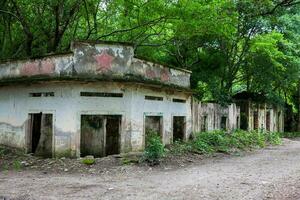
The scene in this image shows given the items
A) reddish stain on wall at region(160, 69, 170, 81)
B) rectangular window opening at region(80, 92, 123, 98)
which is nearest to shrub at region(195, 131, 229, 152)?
reddish stain on wall at region(160, 69, 170, 81)

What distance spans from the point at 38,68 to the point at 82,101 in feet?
7.36

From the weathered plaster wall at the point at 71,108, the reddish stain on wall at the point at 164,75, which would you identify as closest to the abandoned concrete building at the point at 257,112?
the reddish stain on wall at the point at 164,75

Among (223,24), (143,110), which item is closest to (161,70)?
(143,110)

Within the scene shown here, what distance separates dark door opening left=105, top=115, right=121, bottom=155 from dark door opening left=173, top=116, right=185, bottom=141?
443 centimetres

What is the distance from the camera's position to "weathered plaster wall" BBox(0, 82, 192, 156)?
14117 millimetres

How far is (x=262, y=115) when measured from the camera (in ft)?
104

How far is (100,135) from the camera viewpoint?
1466cm

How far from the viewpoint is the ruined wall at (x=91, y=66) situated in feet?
46.4

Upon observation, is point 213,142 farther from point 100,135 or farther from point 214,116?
point 100,135

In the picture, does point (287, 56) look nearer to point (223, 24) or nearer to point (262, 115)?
point (262, 115)

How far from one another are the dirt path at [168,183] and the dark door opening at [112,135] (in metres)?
2.11

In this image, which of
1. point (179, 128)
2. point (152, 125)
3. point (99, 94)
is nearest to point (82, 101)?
point (99, 94)

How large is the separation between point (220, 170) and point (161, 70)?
5438mm

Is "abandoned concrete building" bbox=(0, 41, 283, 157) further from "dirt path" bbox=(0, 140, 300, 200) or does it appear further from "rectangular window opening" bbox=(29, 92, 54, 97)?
"dirt path" bbox=(0, 140, 300, 200)
